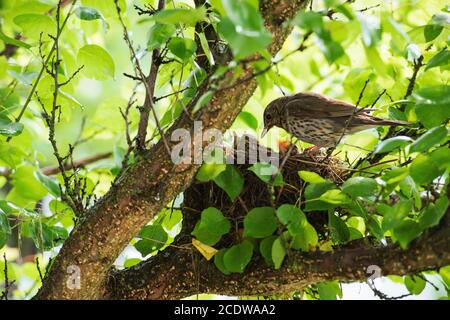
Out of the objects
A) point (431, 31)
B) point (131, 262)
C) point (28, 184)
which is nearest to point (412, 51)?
point (431, 31)

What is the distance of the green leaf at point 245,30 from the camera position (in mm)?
1770

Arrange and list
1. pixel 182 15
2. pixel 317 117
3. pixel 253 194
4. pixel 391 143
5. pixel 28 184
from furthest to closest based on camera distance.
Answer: pixel 317 117, pixel 28 184, pixel 253 194, pixel 391 143, pixel 182 15

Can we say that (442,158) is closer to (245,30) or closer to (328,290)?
(245,30)

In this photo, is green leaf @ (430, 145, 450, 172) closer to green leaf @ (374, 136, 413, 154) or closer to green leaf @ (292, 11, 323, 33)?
green leaf @ (374, 136, 413, 154)

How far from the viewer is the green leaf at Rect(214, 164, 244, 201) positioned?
2.94 meters

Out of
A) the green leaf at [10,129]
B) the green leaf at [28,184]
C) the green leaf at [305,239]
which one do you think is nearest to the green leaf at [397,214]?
the green leaf at [305,239]

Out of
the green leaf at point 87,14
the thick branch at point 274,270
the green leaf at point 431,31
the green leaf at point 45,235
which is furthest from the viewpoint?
the green leaf at point 45,235

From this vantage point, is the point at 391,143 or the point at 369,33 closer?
the point at 369,33

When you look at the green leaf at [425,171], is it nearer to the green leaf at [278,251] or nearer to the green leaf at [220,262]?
the green leaf at [278,251]

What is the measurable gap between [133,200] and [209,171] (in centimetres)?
33

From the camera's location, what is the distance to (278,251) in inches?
107

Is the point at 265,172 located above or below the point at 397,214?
above

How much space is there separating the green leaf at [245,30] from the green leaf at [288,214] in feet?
3.05
